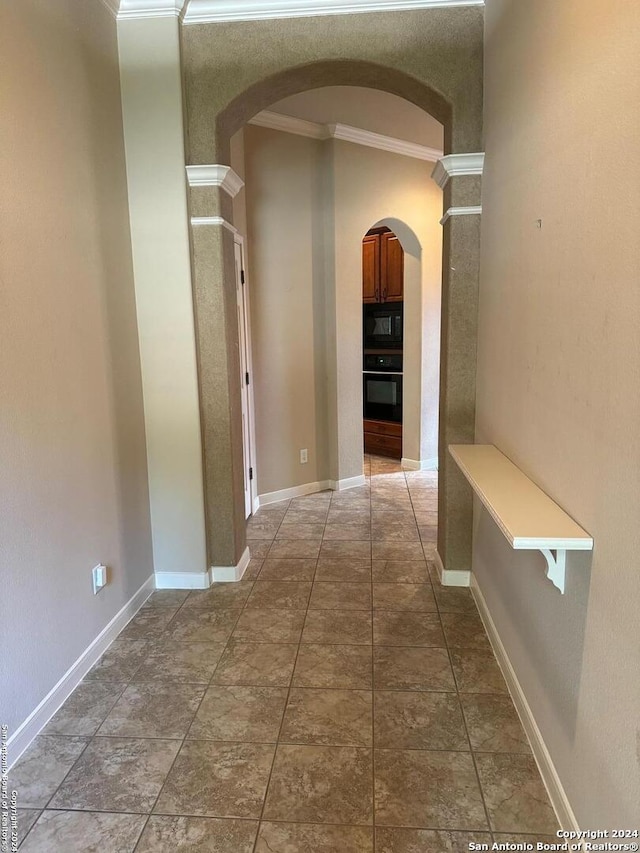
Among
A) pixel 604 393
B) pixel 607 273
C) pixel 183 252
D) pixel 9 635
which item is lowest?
pixel 9 635

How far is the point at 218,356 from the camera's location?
2.87 meters

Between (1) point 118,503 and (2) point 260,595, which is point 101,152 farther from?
(2) point 260,595

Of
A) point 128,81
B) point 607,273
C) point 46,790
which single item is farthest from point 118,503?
point 607,273

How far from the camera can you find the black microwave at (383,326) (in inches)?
223

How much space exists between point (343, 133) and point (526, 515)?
3922 millimetres

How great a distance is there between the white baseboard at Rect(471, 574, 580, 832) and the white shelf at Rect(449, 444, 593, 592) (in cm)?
62

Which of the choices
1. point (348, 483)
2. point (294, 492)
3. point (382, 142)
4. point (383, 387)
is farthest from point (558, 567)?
point (383, 387)

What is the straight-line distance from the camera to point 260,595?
292 cm

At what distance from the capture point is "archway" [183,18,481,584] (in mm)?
2592

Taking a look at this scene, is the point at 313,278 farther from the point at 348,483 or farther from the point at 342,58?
the point at 342,58

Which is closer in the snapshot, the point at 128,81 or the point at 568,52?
the point at 568,52

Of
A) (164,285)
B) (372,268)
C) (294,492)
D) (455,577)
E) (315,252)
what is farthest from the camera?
(372,268)

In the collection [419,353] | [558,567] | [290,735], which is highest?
[419,353]

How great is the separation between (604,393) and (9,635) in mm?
1936
